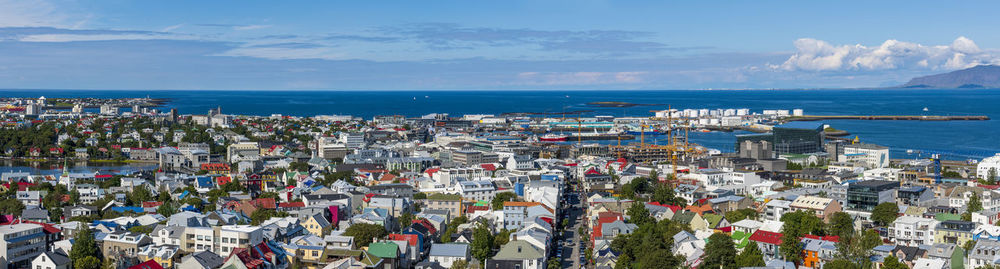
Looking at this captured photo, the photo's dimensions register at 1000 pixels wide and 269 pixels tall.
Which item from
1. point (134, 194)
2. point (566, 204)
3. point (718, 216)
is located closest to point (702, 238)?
point (718, 216)

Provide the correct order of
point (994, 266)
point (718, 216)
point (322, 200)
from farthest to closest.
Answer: point (322, 200)
point (718, 216)
point (994, 266)

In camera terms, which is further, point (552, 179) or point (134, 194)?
point (552, 179)

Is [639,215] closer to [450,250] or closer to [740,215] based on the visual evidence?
[740,215]

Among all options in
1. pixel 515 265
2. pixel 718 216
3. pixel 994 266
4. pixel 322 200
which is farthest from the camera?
Answer: pixel 322 200

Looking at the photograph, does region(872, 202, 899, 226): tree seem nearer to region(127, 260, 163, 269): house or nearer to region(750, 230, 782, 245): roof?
region(750, 230, 782, 245): roof

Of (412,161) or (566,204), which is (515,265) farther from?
(412,161)

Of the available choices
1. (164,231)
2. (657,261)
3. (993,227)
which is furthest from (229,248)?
(993,227)

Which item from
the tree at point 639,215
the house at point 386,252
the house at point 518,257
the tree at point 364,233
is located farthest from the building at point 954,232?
the tree at point 364,233
